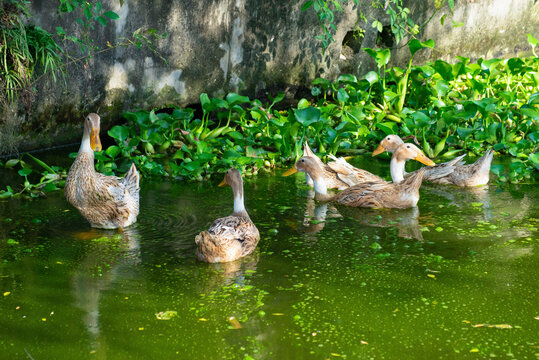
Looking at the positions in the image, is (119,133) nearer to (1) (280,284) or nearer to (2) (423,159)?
(2) (423,159)

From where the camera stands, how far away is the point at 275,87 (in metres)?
9.75

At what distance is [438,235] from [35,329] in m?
3.11

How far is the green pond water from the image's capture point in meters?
3.84

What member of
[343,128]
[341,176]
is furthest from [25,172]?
[343,128]

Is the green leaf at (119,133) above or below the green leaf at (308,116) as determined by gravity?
below

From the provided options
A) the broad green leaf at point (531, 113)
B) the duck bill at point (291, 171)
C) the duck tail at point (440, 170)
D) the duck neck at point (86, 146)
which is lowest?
the duck bill at point (291, 171)

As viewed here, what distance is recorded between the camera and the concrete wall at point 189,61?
26.1ft

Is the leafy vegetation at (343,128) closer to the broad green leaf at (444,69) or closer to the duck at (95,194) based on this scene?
the broad green leaf at (444,69)

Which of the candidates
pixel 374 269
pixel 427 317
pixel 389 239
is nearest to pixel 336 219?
pixel 389 239

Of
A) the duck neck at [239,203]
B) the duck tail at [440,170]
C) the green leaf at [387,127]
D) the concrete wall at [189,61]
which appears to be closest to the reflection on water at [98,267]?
the duck neck at [239,203]

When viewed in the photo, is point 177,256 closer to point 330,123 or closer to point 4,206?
point 4,206

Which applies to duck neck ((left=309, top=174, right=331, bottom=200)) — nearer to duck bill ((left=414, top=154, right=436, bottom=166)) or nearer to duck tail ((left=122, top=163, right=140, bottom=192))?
duck bill ((left=414, top=154, right=436, bottom=166))

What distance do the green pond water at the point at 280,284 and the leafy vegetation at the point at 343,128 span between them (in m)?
0.91

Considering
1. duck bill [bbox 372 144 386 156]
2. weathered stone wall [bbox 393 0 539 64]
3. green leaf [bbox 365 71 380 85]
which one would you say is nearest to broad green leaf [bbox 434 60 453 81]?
green leaf [bbox 365 71 380 85]
